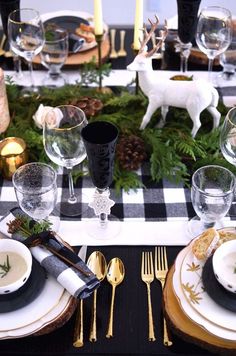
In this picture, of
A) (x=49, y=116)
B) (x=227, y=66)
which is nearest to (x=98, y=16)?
(x=49, y=116)

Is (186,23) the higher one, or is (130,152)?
(186,23)

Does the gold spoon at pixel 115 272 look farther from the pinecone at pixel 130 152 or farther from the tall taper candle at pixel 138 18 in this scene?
the tall taper candle at pixel 138 18

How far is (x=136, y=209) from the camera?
45.1 inches

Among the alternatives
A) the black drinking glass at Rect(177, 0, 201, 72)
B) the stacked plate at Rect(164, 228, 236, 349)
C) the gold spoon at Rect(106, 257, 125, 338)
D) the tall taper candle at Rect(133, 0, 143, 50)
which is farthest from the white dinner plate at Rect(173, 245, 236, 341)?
the black drinking glass at Rect(177, 0, 201, 72)

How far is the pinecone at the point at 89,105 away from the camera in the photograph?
129 centimetres

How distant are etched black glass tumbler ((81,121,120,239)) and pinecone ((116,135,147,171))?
0.15 meters

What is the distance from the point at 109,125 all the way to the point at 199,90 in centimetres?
31

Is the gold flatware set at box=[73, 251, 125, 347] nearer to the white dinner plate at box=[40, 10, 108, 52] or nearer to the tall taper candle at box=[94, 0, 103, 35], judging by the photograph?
the tall taper candle at box=[94, 0, 103, 35]

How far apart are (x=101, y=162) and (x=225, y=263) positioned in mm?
284

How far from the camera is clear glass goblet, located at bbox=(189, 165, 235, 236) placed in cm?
100

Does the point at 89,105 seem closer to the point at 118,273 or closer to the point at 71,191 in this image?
the point at 71,191

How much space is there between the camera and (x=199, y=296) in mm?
884

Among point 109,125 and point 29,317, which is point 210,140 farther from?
point 29,317

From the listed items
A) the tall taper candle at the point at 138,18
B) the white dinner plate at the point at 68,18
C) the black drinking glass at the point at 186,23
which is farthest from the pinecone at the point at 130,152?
the white dinner plate at the point at 68,18
